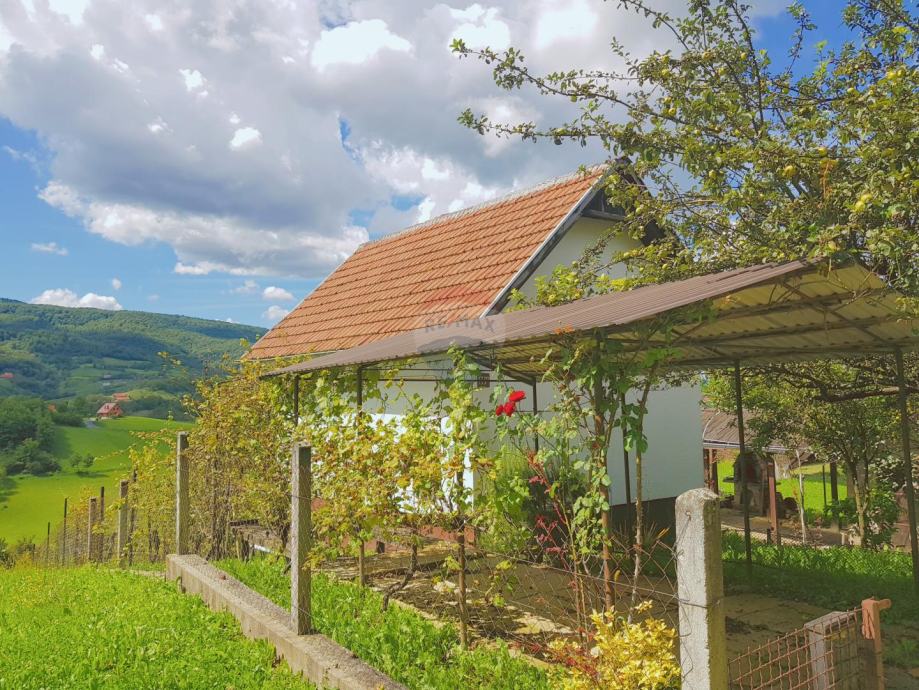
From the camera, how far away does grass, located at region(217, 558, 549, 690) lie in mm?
4238

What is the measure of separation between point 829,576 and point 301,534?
257 inches

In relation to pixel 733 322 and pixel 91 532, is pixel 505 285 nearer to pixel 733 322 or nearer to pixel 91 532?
pixel 733 322

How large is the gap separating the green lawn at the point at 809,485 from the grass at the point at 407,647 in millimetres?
13418

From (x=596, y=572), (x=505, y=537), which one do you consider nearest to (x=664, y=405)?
(x=596, y=572)

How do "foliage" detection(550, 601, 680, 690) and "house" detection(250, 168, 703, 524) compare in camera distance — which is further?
"house" detection(250, 168, 703, 524)

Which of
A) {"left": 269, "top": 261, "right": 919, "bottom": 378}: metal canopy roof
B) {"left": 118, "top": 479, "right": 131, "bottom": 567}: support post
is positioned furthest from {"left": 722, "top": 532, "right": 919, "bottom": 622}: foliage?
{"left": 118, "top": 479, "right": 131, "bottom": 567}: support post

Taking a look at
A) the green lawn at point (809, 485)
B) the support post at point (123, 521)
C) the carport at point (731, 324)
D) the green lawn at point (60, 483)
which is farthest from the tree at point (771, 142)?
the green lawn at point (60, 483)

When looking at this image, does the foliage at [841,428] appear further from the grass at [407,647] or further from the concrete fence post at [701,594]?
the concrete fence post at [701,594]

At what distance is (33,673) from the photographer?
4730 mm

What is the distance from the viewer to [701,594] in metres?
2.51

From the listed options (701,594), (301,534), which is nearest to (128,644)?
(301,534)

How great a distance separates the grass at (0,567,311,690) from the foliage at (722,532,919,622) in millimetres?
5435

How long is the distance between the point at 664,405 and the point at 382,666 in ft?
25.5

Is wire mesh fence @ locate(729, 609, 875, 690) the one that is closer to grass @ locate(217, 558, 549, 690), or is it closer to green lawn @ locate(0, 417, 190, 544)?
grass @ locate(217, 558, 549, 690)
